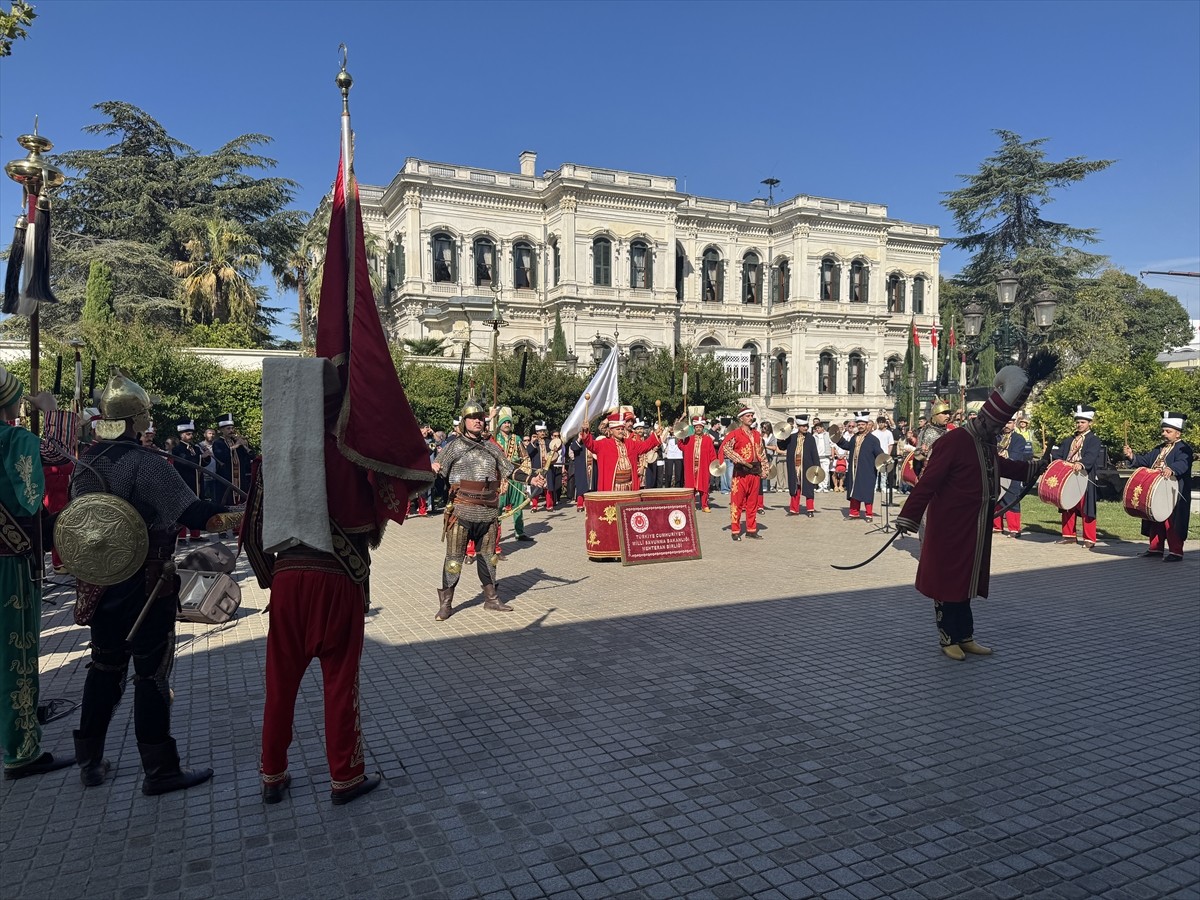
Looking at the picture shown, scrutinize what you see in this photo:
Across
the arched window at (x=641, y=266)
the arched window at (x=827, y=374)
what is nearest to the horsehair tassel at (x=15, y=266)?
the arched window at (x=641, y=266)

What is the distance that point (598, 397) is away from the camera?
12.1m

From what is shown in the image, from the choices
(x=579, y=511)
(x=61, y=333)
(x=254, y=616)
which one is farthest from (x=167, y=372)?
(x=254, y=616)

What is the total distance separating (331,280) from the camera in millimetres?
3822

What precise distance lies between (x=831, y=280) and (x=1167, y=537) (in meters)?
42.9

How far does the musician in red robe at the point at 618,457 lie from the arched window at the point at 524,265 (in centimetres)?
3180

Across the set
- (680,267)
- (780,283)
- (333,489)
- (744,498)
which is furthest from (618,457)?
(780,283)

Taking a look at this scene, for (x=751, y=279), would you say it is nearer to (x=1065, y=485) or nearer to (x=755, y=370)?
(x=755, y=370)

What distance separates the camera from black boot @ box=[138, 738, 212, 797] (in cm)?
396

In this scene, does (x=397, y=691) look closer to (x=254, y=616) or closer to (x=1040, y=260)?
(x=254, y=616)

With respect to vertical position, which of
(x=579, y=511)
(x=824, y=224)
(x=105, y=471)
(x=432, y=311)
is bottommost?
(x=579, y=511)

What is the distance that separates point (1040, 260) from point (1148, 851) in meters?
46.5

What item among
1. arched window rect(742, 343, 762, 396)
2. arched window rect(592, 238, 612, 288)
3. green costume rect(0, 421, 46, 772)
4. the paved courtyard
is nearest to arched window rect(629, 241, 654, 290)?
arched window rect(592, 238, 612, 288)

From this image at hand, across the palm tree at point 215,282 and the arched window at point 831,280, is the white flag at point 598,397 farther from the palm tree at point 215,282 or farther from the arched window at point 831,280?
the arched window at point 831,280

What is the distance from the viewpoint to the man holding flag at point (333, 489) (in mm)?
3650
